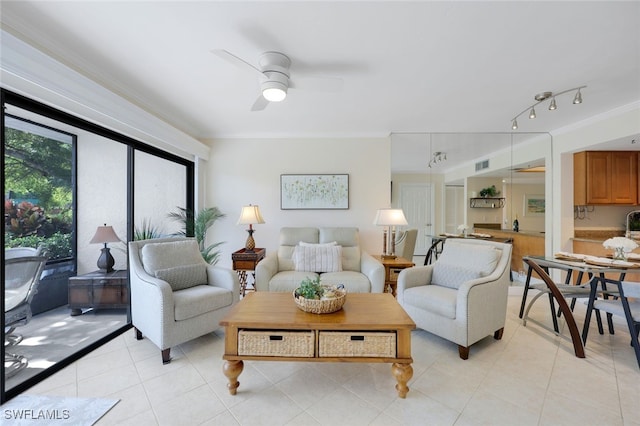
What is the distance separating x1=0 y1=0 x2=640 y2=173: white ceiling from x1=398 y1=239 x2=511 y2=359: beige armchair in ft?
5.25

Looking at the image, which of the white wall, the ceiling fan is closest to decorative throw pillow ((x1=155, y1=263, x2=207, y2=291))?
the white wall

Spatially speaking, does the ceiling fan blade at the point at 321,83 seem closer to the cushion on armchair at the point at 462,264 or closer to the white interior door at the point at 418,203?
the cushion on armchair at the point at 462,264

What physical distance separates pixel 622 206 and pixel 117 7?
6675mm

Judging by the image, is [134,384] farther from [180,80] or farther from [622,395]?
[622,395]

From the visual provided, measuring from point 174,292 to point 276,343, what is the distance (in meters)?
1.28

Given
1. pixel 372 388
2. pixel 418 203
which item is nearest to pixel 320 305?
pixel 372 388

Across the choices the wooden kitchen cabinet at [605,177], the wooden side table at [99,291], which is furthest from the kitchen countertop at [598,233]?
the wooden side table at [99,291]

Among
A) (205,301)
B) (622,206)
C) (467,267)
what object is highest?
(622,206)

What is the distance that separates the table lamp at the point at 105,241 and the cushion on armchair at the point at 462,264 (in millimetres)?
3319

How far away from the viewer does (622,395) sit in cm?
164

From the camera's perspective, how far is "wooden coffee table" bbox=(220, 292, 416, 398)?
62.7 inches

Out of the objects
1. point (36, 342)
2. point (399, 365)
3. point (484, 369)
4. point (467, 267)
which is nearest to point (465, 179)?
A: point (467, 267)

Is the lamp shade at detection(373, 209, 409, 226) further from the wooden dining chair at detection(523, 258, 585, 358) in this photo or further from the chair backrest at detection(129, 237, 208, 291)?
the chair backrest at detection(129, 237, 208, 291)

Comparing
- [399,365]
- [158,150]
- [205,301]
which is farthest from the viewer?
[158,150]
